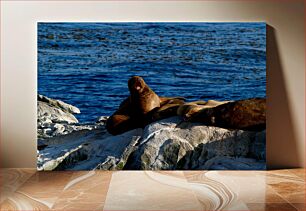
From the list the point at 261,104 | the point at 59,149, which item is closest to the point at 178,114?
the point at 261,104

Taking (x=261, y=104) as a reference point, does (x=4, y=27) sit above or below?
above

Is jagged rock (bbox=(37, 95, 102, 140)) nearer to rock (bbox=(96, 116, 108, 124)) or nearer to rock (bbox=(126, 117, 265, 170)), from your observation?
rock (bbox=(96, 116, 108, 124))

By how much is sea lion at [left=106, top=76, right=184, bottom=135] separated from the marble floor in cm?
50

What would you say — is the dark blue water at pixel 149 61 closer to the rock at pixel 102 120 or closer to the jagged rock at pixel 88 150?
the rock at pixel 102 120

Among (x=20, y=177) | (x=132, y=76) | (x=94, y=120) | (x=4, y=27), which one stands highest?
(x=4, y=27)

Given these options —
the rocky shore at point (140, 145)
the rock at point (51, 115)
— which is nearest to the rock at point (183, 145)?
the rocky shore at point (140, 145)

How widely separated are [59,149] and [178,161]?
1.24 meters

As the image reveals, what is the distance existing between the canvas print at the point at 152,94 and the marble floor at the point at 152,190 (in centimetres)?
21

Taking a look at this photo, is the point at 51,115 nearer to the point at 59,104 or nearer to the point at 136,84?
the point at 59,104

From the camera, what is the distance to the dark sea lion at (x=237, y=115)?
5.71 m

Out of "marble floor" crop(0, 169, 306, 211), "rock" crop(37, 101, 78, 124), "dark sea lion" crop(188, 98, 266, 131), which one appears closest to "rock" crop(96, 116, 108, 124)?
"rock" crop(37, 101, 78, 124)

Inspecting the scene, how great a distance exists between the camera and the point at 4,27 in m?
5.73

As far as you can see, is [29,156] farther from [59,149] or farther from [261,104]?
[261,104]

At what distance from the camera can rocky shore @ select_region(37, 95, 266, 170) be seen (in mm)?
5668
